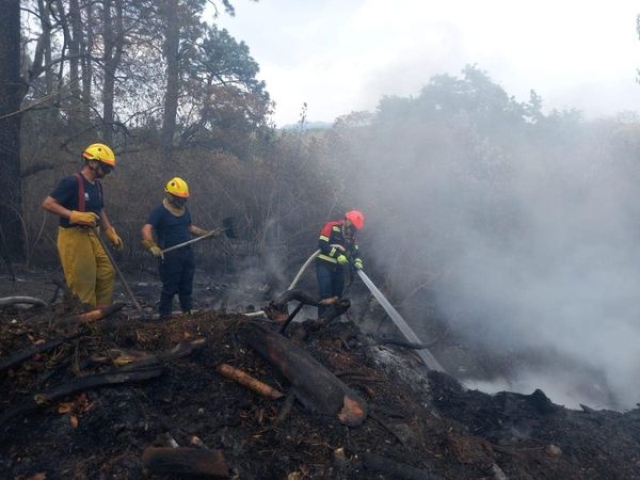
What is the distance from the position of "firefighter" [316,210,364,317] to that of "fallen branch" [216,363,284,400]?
3.74 metres

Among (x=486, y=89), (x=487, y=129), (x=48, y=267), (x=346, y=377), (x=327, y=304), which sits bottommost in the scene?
(x=48, y=267)

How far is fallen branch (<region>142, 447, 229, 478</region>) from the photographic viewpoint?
257cm

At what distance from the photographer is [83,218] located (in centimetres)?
445

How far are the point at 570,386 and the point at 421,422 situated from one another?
4.65 metres

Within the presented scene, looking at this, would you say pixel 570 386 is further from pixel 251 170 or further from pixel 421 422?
pixel 251 170

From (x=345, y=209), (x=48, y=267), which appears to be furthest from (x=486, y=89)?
(x=48, y=267)

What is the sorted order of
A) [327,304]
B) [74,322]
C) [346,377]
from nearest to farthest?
[74,322]
[346,377]
[327,304]

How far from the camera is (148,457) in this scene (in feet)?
8.52

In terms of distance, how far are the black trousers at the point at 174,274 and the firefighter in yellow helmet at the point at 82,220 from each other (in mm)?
830

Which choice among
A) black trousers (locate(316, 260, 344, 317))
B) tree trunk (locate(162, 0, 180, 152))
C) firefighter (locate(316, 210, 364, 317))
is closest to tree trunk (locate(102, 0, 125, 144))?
tree trunk (locate(162, 0, 180, 152))

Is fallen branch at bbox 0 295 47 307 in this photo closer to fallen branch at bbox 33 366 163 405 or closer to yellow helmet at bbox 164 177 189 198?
fallen branch at bbox 33 366 163 405

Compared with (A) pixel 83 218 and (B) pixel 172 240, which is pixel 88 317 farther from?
(B) pixel 172 240

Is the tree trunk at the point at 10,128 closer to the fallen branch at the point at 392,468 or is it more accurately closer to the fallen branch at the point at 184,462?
the fallen branch at the point at 184,462

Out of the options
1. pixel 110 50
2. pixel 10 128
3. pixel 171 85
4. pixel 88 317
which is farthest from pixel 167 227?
pixel 171 85
